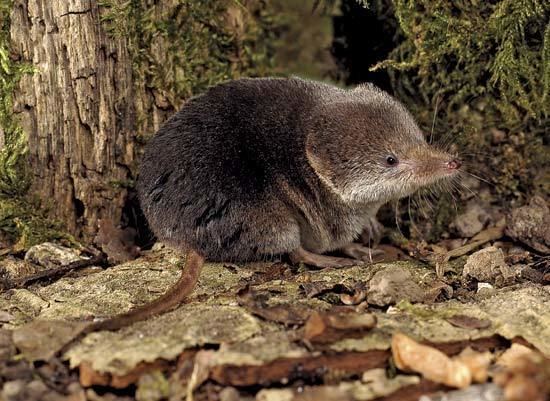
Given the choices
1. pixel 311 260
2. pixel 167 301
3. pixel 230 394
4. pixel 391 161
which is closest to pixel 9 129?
pixel 167 301

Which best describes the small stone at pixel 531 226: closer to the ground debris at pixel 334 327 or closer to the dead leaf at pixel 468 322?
the dead leaf at pixel 468 322

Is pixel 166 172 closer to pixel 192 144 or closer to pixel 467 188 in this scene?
pixel 192 144

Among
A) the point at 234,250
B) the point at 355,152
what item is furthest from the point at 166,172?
the point at 355,152

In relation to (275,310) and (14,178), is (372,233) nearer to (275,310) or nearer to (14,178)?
(275,310)

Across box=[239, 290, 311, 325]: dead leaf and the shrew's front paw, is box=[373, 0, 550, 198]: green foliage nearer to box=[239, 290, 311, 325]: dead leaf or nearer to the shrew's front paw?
the shrew's front paw

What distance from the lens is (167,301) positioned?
2.95 meters

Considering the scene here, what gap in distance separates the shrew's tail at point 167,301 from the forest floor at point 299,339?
0.12 ft

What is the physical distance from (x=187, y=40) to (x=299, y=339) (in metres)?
2.37

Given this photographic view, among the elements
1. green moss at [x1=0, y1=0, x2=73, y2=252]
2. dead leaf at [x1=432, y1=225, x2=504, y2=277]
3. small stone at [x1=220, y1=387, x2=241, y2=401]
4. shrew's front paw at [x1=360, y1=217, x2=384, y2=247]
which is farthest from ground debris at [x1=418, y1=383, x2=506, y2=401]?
green moss at [x1=0, y1=0, x2=73, y2=252]

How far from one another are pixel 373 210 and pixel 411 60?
2.92 ft

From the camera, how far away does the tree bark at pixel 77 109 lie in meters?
3.61

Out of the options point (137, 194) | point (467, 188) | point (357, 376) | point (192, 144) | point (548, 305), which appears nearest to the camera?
point (357, 376)

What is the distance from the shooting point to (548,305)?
9.31 ft

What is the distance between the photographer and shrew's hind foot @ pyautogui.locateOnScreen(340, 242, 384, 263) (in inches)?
162
